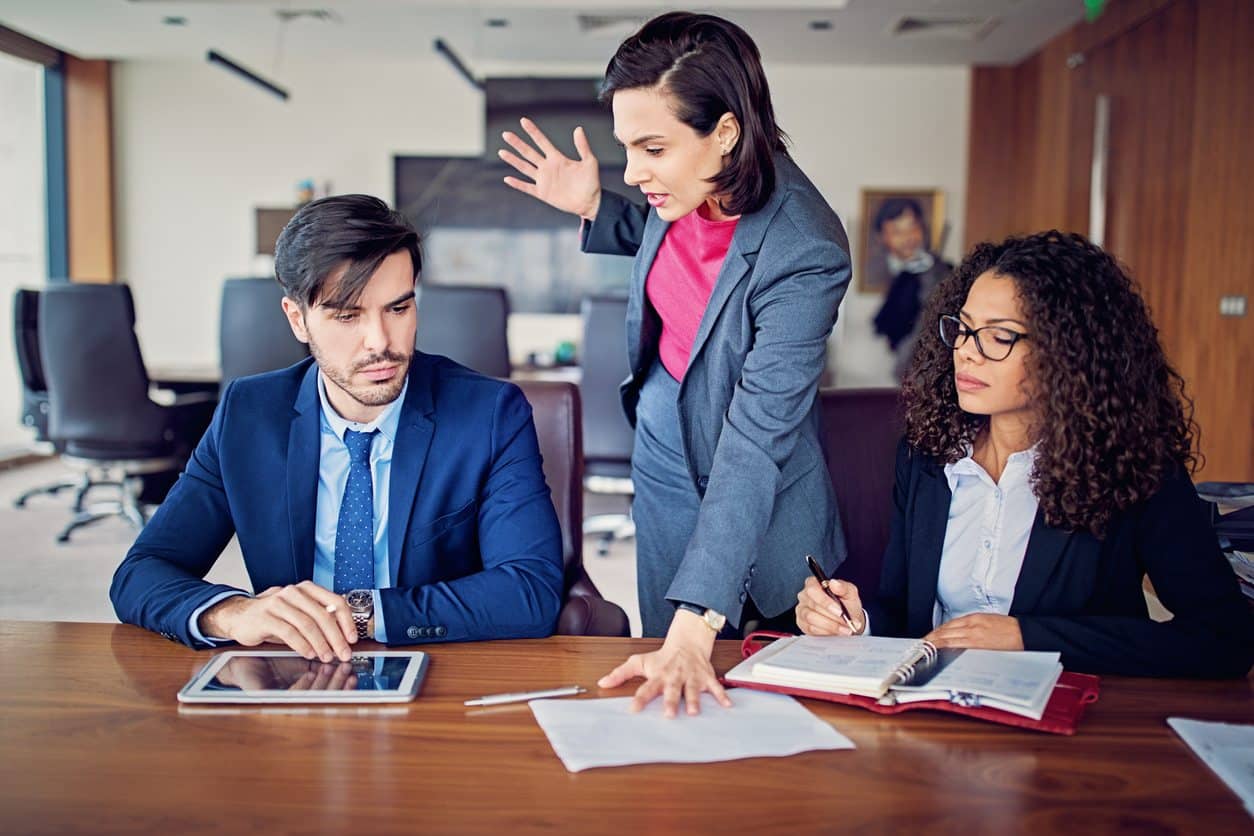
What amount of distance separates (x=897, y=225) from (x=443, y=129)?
10.9 feet

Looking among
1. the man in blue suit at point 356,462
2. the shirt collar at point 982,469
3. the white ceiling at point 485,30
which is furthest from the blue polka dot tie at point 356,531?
the white ceiling at point 485,30

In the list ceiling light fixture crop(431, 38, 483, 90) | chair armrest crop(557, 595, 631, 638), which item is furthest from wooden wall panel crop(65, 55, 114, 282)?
chair armrest crop(557, 595, 631, 638)

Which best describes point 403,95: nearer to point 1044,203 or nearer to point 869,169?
point 869,169

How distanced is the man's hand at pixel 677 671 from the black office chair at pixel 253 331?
3582mm

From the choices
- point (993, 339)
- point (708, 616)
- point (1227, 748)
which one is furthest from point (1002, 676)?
point (993, 339)

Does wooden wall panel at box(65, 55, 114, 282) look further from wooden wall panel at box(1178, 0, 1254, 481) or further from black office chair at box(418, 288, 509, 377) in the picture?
wooden wall panel at box(1178, 0, 1254, 481)

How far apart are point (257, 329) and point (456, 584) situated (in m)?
3.42

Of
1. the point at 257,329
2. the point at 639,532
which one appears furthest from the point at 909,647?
the point at 257,329

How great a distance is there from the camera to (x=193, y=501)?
1610 mm

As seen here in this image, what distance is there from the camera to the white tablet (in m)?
1.14

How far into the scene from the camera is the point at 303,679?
1196mm

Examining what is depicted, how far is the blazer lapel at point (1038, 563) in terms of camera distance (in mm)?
1484

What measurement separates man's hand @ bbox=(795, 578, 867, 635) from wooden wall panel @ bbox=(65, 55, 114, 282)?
7.68 metres

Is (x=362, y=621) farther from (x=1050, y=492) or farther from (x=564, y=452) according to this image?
(x=1050, y=492)
